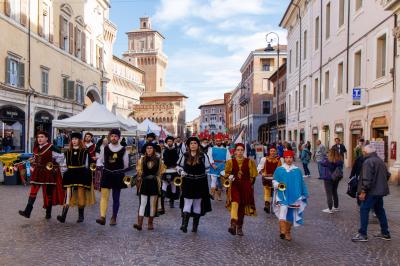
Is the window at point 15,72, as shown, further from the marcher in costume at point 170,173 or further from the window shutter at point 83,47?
the marcher in costume at point 170,173

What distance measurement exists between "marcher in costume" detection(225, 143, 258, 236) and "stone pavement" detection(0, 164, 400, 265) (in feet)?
1.01

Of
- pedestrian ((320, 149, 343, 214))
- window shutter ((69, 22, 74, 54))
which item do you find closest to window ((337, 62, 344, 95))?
pedestrian ((320, 149, 343, 214))

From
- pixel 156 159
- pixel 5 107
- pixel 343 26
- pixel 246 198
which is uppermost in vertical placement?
pixel 343 26

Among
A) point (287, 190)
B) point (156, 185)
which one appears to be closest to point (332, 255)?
point (287, 190)

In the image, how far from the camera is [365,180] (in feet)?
23.2

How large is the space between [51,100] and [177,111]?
7564cm

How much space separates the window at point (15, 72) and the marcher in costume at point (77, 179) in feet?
54.0

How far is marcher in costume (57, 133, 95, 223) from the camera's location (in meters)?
8.22

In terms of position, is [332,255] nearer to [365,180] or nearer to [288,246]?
[288,246]

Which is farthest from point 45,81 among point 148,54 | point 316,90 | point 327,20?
point 148,54

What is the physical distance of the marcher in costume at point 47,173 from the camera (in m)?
8.24

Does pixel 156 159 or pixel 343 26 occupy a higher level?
pixel 343 26

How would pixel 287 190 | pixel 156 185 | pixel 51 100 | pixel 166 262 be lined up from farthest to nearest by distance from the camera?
1. pixel 51 100
2. pixel 156 185
3. pixel 287 190
4. pixel 166 262

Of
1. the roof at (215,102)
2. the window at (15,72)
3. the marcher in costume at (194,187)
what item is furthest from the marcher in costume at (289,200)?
the roof at (215,102)
